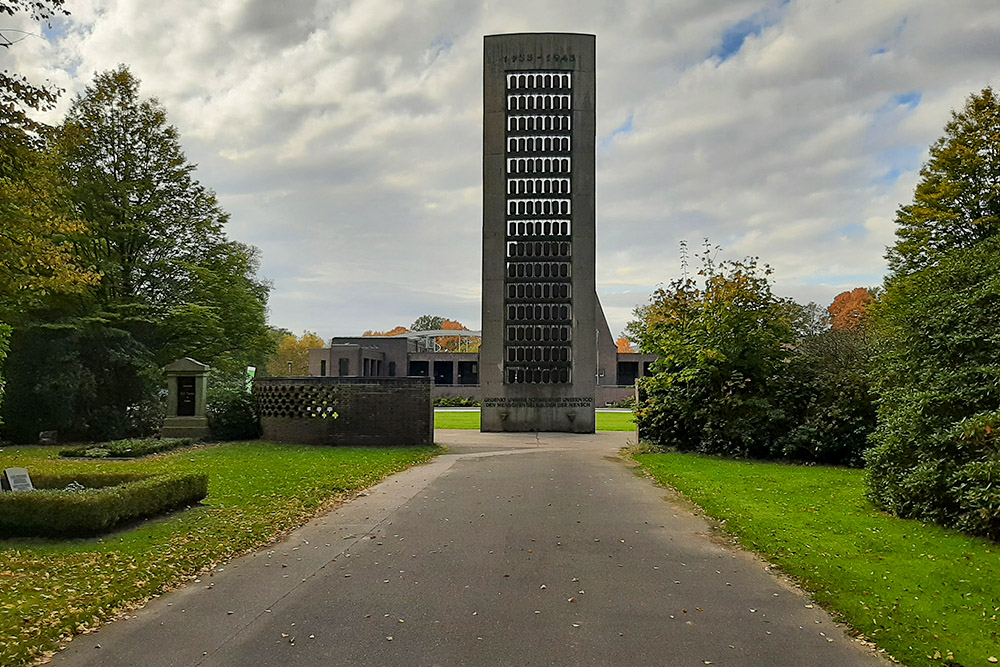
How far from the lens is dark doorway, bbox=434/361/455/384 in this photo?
7994 centimetres

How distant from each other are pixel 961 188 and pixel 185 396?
3152cm

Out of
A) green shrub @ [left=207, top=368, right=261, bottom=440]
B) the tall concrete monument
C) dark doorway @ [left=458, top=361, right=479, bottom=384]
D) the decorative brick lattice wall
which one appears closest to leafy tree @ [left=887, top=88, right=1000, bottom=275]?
the tall concrete monument

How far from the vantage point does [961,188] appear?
35.1 meters

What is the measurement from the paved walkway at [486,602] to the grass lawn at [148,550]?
0.32m

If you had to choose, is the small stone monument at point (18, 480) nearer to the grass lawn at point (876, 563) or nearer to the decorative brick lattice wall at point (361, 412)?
the grass lawn at point (876, 563)

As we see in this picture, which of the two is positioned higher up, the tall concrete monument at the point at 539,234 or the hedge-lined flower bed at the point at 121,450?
the tall concrete monument at the point at 539,234

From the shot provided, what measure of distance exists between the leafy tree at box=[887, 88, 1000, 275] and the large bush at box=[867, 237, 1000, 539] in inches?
988

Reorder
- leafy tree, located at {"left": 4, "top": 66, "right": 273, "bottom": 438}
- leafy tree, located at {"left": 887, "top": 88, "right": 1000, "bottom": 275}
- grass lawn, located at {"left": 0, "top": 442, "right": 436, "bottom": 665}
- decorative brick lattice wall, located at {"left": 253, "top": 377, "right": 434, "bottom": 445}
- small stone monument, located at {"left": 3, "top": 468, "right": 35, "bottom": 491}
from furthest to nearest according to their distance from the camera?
1. leafy tree, located at {"left": 887, "top": 88, "right": 1000, "bottom": 275}
2. leafy tree, located at {"left": 4, "top": 66, "right": 273, "bottom": 438}
3. decorative brick lattice wall, located at {"left": 253, "top": 377, "right": 434, "bottom": 445}
4. small stone monument, located at {"left": 3, "top": 468, "right": 35, "bottom": 491}
5. grass lawn, located at {"left": 0, "top": 442, "right": 436, "bottom": 665}

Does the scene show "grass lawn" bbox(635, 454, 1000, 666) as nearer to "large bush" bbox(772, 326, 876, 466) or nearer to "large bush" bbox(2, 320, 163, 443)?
"large bush" bbox(772, 326, 876, 466)

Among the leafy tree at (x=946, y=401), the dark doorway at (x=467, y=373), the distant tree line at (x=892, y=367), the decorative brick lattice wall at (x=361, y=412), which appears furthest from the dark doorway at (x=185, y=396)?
the dark doorway at (x=467, y=373)

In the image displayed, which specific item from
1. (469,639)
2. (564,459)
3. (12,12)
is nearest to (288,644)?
(469,639)

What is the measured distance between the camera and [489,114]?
1137 inches

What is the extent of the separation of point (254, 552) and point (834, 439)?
45.9 ft

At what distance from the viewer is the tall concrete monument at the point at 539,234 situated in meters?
28.6
